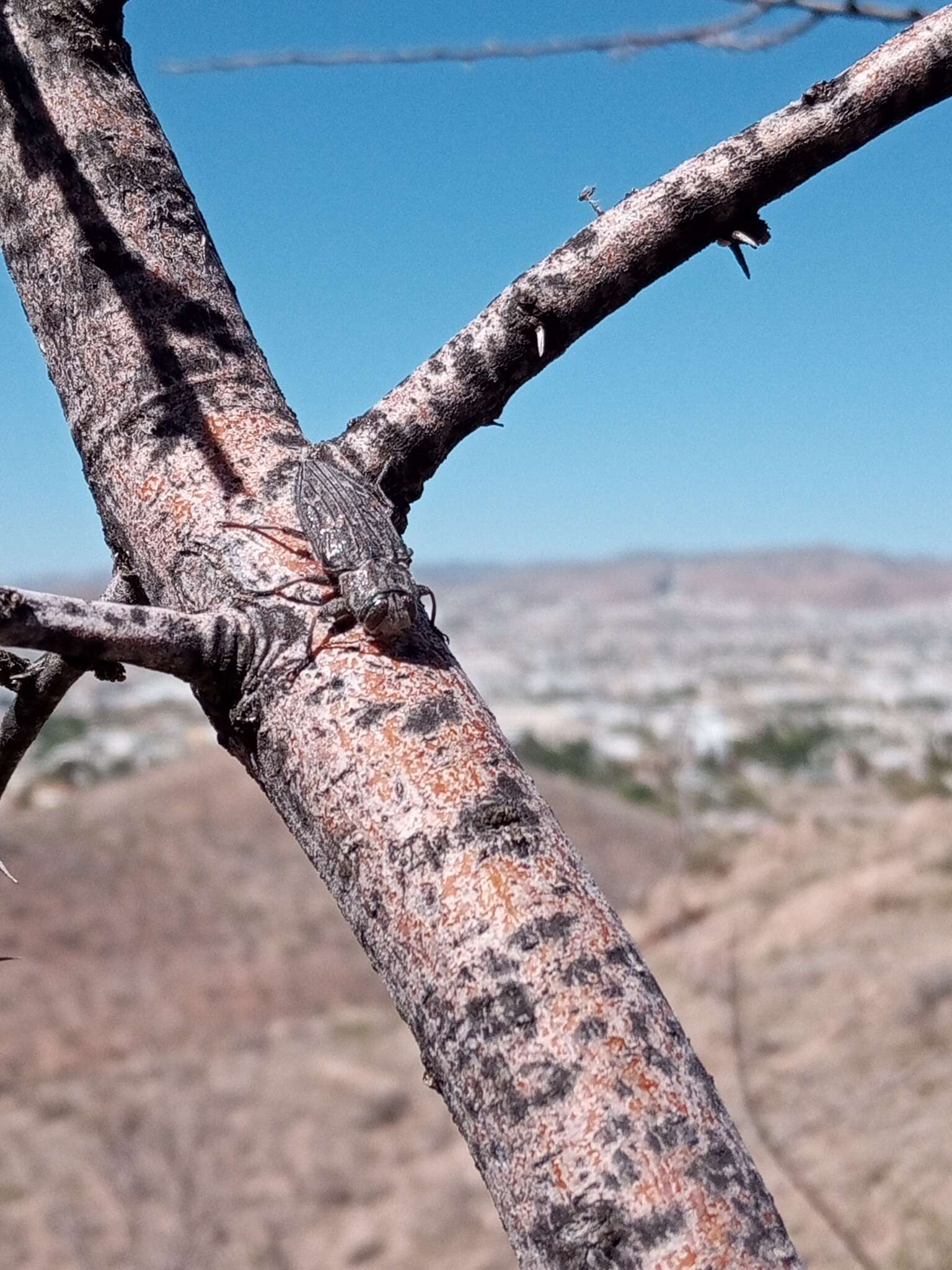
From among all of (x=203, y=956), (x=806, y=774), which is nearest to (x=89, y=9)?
(x=203, y=956)

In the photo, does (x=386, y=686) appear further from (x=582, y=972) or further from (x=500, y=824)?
(x=582, y=972)

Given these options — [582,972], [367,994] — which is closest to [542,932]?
[582,972]

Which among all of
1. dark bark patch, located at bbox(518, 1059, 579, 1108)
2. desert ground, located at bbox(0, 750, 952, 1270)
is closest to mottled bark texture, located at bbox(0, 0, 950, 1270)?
dark bark patch, located at bbox(518, 1059, 579, 1108)

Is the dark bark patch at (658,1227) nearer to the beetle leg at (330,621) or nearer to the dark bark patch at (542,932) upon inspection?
the dark bark patch at (542,932)

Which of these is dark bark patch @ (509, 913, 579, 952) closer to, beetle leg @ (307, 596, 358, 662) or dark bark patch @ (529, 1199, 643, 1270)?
dark bark patch @ (529, 1199, 643, 1270)

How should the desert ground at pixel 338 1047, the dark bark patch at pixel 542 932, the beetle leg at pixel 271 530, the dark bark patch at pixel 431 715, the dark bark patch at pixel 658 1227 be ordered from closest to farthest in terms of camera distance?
the dark bark patch at pixel 658 1227 < the dark bark patch at pixel 542 932 < the dark bark patch at pixel 431 715 < the beetle leg at pixel 271 530 < the desert ground at pixel 338 1047

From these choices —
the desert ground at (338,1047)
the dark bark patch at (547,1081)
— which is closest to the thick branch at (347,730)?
the dark bark patch at (547,1081)
